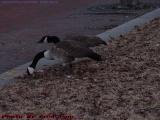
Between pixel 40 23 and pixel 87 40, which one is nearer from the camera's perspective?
pixel 87 40

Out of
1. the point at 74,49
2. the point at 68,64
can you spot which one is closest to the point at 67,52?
the point at 74,49

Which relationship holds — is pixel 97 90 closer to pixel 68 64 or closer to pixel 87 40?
pixel 68 64

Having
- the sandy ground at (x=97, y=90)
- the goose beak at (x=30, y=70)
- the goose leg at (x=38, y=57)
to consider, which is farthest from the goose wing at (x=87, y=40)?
the goose beak at (x=30, y=70)

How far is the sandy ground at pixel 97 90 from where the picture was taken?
5.99 metres

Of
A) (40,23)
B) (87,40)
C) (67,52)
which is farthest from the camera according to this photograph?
(40,23)

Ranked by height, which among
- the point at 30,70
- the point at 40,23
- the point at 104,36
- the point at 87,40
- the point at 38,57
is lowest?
the point at 40,23

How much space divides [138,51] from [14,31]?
16.1 feet

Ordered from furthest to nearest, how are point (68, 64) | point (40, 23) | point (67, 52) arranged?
point (40, 23) < point (68, 64) < point (67, 52)

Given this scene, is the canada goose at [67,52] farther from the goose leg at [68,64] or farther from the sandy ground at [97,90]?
the sandy ground at [97,90]

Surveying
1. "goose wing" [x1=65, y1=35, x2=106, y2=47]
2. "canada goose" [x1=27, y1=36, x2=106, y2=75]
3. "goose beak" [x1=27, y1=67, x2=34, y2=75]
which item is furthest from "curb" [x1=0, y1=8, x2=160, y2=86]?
"goose wing" [x1=65, y1=35, x2=106, y2=47]

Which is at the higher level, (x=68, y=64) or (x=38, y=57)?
(x=38, y=57)

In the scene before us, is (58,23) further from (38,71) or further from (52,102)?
(52,102)

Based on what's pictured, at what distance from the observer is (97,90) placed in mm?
6844

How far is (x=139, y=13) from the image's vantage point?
1631cm
